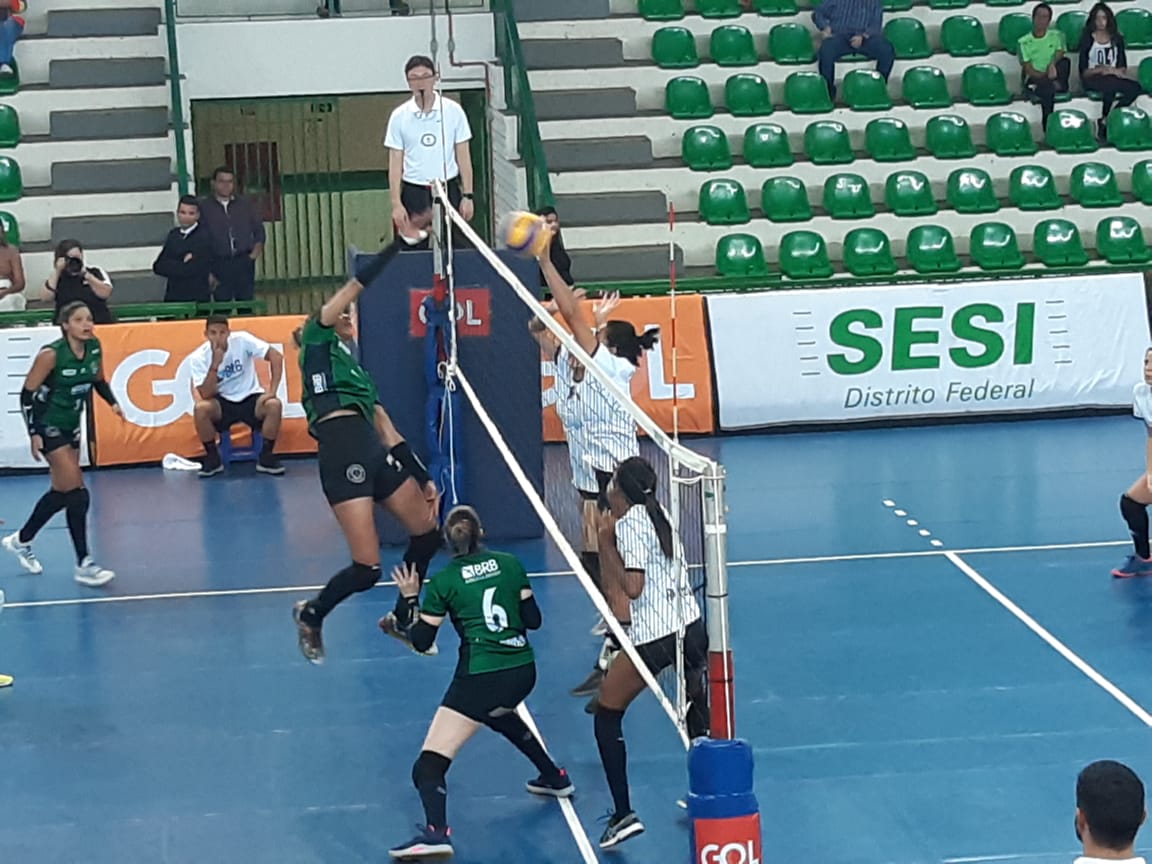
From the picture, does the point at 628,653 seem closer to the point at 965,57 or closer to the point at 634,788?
the point at 634,788

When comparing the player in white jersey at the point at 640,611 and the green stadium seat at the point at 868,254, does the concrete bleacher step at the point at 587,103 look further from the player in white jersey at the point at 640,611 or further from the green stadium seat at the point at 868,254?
the player in white jersey at the point at 640,611

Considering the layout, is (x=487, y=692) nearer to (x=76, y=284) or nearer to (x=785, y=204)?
(x=76, y=284)

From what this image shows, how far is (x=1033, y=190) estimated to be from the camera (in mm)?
21922

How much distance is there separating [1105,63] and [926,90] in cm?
219

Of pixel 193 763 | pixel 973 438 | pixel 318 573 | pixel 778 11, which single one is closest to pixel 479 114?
pixel 778 11

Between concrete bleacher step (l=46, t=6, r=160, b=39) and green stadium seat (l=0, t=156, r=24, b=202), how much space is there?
212cm

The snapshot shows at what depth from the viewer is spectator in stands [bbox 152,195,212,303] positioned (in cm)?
1894

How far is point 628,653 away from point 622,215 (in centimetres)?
1337

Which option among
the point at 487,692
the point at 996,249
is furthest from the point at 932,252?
the point at 487,692

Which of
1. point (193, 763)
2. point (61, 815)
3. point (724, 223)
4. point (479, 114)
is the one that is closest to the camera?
point (61, 815)

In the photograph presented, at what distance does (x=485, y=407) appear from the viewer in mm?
14070

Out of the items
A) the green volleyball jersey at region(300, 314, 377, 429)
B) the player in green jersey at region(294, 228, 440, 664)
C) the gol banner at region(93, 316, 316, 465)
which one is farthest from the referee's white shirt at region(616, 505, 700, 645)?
the gol banner at region(93, 316, 316, 465)

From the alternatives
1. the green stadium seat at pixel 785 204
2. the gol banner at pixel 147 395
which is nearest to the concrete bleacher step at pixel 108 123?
the gol banner at pixel 147 395

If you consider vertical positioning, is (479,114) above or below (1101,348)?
above
